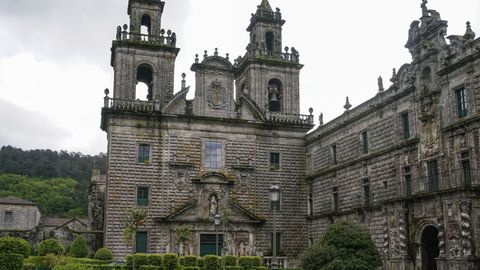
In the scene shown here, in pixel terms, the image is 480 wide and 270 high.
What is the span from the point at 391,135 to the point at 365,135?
10.5 ft

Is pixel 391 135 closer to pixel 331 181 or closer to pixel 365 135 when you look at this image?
pixel 365 135

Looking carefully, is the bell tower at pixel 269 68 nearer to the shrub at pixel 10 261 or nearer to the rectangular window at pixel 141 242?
the rectangular window at pixel 141 242

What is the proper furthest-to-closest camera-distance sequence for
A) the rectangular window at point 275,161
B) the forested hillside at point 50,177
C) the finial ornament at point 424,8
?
the forested hillside at point 50,177 < the rectangular window at point 275,161 < the finial ornament at point 424,8

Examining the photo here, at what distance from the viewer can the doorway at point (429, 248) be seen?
2898cm

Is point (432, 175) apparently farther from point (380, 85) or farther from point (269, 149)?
point (269, 149)

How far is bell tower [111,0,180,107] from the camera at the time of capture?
4131 cm

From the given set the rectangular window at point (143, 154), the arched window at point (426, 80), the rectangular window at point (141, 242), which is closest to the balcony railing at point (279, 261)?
the rectangular window at point (141, 242)

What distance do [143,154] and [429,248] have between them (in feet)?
68.4

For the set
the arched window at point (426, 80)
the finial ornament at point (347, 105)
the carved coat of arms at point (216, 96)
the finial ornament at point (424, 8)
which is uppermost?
the finial ornament at point (424, 8)

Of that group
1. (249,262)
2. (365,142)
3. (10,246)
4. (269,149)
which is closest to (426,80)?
(365,142)

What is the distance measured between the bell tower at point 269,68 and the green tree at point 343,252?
18.6m

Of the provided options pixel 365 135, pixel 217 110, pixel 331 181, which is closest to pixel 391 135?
pixel 365 135

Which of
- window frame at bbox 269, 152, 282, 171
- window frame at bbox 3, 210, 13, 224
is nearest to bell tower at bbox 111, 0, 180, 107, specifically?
window frame at bbox 269, 152, 282, 171

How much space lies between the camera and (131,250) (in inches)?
1500
